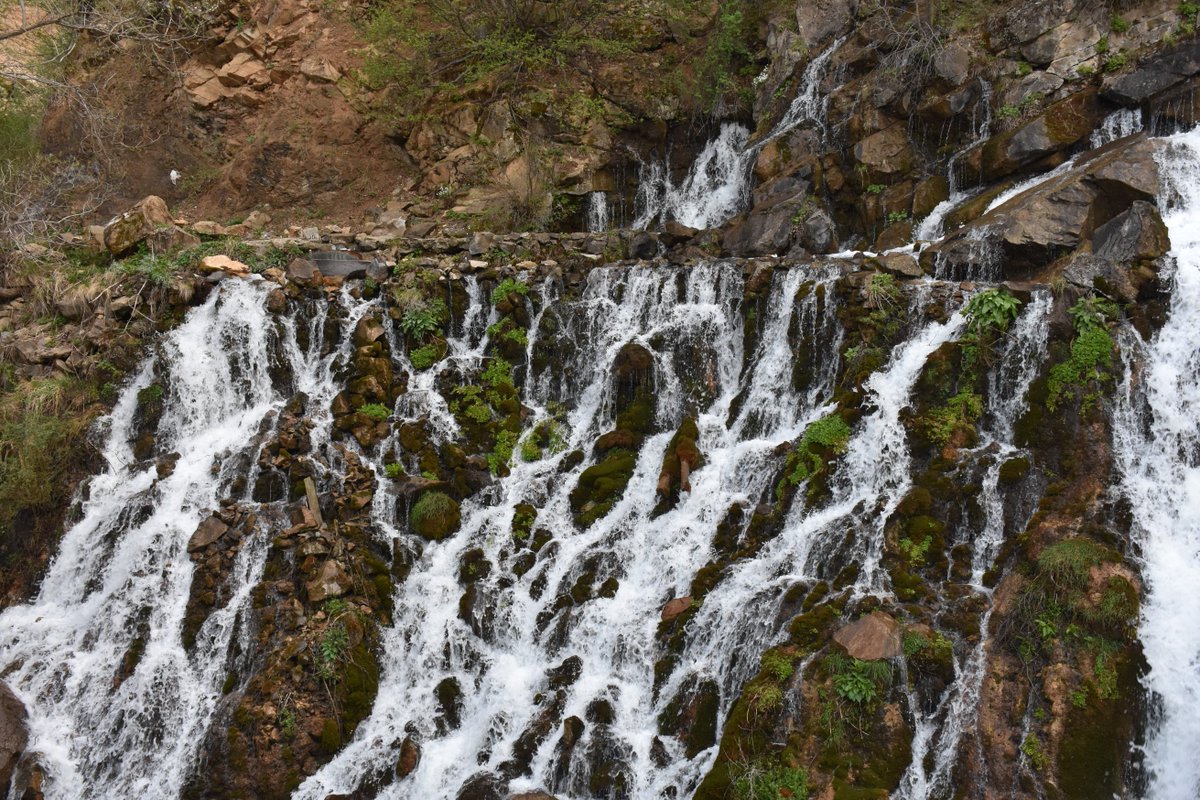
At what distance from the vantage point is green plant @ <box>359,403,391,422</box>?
1082 cm

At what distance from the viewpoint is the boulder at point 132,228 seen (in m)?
12.4

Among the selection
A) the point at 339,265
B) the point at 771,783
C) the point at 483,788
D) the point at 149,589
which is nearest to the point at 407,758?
the point at 483,788

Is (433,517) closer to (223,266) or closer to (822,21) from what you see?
(223,266)

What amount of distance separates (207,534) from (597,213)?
933 cm

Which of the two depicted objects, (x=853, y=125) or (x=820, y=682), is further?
(x=853, y=125)

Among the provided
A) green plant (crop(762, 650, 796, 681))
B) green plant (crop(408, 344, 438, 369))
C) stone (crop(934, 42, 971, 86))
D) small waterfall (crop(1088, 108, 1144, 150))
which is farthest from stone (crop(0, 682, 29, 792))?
stone (crop(934, 42, 971, 86))

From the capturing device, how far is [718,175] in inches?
607

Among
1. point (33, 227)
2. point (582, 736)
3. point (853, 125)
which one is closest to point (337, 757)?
point (582, 736)

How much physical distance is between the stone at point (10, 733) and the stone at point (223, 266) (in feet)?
19.8

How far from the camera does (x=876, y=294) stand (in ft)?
31.7

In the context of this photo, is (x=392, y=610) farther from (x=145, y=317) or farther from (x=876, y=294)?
(x=876, y=294)

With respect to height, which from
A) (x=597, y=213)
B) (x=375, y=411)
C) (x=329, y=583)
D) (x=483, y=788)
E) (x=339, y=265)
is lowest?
(x=483, y=788)

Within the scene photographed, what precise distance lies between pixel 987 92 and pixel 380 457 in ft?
36.0

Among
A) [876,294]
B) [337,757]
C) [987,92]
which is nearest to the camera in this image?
[337,757]
